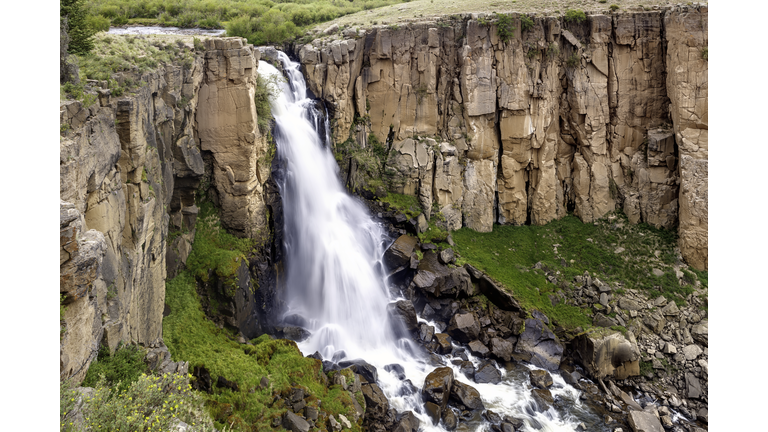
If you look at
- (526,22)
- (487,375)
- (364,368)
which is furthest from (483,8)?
(364,368)

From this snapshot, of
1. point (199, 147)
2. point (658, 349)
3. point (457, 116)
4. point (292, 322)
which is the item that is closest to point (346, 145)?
point (457, 116)

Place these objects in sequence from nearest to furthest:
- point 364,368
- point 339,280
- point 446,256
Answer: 1. point 364,368
2. point 339,280
3. point 446,256

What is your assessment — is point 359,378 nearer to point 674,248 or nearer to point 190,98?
point 190,98

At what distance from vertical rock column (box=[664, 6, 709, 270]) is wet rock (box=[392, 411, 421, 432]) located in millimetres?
19958

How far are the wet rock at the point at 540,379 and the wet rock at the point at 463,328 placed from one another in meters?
3.36

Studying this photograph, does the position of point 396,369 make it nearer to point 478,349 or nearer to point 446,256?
point 478,349

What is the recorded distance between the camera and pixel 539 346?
23062 mm

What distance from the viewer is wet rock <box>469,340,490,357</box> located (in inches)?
886

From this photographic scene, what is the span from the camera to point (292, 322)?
22.5 m

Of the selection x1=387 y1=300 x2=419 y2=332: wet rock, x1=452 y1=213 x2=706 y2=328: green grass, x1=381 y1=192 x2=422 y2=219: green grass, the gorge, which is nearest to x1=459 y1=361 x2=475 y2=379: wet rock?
the gorge

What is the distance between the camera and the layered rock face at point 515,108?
28766 mm

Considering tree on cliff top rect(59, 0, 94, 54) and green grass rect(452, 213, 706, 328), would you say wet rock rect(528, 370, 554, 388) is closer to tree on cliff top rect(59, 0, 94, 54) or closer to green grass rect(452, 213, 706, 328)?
green grass rect(452, 213, 706, 328)

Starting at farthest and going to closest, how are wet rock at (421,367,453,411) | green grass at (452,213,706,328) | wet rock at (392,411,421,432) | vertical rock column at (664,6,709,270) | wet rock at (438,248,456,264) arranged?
wet rock at (438,248,456,264), vertical rock column at (664,6,709,270), green grass at (452,213,706,328), wet rock at (421,367,453,411), wet rock at (392,411,421,432)

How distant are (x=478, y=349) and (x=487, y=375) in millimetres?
1751
